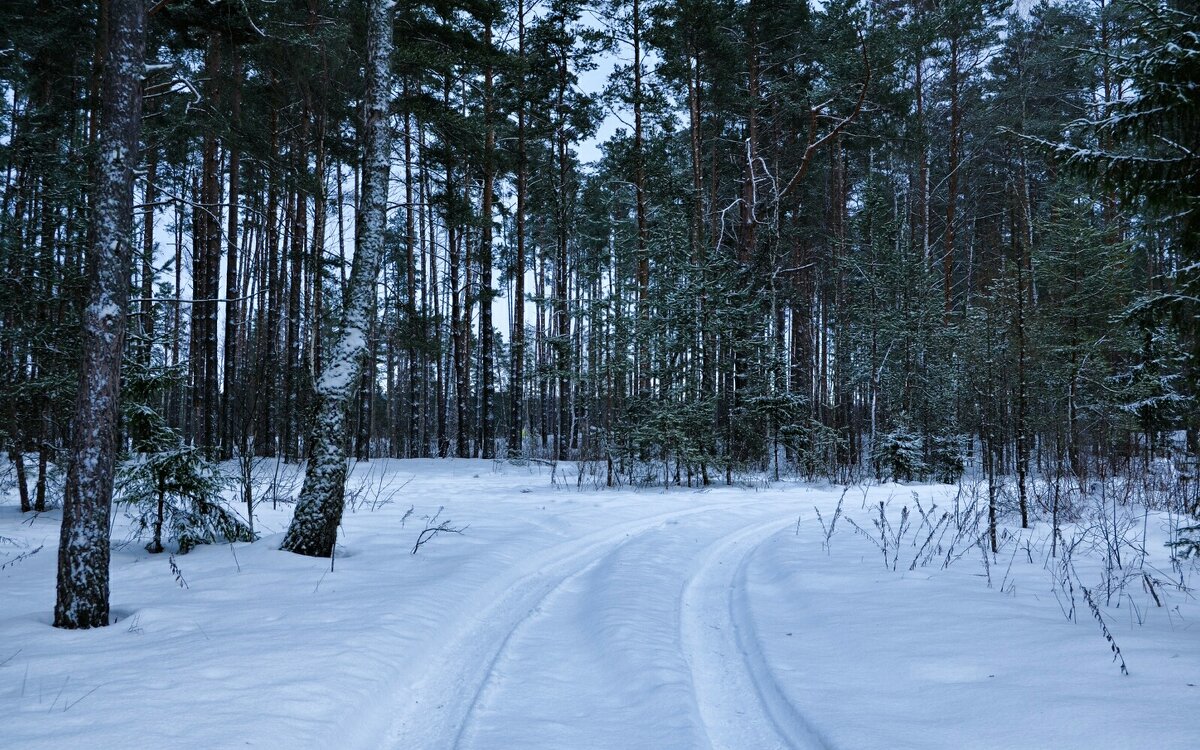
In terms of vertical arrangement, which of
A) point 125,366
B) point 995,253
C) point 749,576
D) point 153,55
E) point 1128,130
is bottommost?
point 749,576

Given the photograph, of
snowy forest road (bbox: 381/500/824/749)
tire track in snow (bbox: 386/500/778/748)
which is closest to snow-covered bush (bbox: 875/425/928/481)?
tire track in snow (bbox: 386/500/778/748)

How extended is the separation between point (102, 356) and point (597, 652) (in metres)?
4.08

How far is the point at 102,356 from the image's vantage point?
414 centimetres

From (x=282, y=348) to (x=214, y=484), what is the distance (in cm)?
3388

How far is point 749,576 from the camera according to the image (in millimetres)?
6230

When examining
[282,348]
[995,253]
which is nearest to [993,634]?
[995,253]

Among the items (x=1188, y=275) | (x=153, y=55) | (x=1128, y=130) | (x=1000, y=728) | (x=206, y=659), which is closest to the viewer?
(x=1000, y=728)

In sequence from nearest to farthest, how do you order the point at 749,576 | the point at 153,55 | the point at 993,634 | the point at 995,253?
the point at 993,634 < the point at 749,576 < the point at 153,55 < the point at 995,253

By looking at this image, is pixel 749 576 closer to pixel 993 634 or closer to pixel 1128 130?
pixel 993 634

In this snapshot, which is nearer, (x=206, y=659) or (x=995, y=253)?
(x=206, y=659)

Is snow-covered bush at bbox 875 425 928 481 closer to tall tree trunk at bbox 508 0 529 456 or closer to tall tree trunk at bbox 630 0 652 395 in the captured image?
tall tree trunk at bbox 630 0 652 395

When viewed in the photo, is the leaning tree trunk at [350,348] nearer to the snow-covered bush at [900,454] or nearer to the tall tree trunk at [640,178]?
the tall tree trunk at [640,178]

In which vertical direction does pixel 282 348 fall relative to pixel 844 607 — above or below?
above

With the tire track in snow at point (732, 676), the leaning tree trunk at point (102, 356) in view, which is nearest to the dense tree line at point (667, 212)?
the leaning tree trunk at point (102, 356)
